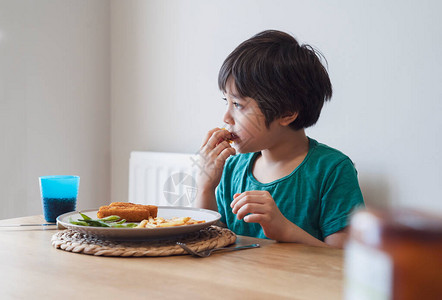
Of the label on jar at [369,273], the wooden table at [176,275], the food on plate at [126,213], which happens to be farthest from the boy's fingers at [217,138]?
the label on jar at [369,273]

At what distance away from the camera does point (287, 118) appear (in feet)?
4.40

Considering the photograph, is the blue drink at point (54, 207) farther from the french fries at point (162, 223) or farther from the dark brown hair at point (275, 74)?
the dark brown hair at point (275, 74)

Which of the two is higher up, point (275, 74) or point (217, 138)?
point (275, 74)

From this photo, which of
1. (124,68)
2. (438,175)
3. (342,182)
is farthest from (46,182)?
(124,68)

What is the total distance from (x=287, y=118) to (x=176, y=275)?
756mm

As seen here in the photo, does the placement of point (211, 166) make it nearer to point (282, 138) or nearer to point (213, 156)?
point (213, 156)

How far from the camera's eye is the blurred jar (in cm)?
19

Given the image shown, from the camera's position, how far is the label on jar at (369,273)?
20cm

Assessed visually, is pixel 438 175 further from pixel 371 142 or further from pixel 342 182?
pixel 342 182

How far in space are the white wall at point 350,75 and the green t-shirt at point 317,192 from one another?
22 cm

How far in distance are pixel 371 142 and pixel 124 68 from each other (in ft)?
4.45

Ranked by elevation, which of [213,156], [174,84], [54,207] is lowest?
[54,207]

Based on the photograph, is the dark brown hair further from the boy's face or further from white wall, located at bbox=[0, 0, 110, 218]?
white wall, located at bbox=[0, 0, 110, 218]

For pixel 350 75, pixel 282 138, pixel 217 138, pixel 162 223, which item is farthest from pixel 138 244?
pixel 350 75
